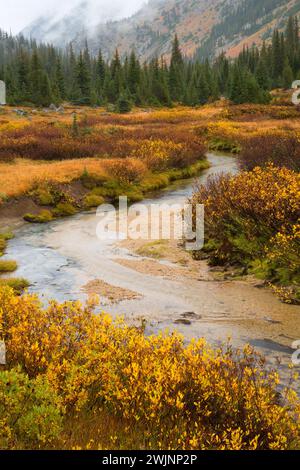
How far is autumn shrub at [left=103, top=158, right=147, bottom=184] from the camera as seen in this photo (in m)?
27.2

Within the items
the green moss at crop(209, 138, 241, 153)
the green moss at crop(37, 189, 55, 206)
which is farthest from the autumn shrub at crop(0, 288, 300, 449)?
the green moss at crop(209, 138, 241, 153)

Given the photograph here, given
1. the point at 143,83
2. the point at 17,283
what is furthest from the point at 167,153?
the point at 143,83

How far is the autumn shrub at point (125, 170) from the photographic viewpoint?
27219 mm

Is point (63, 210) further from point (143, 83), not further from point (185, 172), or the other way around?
point (143, 83)

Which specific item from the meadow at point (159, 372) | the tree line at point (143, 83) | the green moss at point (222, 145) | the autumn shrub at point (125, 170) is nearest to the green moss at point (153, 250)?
the meadow at point (159, 372)

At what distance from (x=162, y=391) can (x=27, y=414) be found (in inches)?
65.4

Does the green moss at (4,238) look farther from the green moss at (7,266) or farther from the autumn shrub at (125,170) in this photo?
the autumn shrub at (125,170)

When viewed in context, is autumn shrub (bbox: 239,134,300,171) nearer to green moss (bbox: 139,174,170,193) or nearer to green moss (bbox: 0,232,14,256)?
green moss (bbox: 139,174,170,193)

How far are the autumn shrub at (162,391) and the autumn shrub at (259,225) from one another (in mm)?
5866

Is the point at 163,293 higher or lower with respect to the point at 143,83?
lower

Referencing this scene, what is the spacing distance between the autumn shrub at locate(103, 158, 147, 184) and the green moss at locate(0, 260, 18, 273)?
1310cm

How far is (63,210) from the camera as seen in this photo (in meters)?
23.0

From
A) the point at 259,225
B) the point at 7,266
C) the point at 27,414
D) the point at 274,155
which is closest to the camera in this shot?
the point at 27,414
